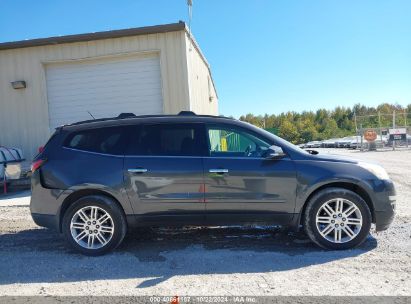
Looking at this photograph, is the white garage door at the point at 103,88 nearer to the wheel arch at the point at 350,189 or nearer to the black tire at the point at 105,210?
the black tire at the point at 105,210

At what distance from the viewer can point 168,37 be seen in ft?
36.7

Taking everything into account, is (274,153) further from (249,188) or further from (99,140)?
(99,140)

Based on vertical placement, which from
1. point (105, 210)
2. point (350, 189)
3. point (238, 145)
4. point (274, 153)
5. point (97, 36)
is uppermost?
point (97, 36)

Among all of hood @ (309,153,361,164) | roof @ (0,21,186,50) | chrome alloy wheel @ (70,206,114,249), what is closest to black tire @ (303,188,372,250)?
hood @ (309,153,361,164)

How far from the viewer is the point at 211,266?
4.50 meters

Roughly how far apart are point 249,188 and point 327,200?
1.00 meters

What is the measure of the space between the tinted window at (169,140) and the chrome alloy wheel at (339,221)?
1749 mm

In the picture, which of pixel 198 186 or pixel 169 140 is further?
pixel 169 140

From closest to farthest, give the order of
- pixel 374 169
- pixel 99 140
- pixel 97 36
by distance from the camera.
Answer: pixel 374 169, pixel 99 140, pixel 97 36

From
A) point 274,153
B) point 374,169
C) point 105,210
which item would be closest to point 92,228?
point 105,210

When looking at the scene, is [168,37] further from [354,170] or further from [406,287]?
[406,287]

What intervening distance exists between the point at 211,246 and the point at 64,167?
2.23 metres

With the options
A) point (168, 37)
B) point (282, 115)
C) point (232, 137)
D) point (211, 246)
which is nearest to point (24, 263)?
point (211, 246)

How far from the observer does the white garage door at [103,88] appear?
11594 millimetres
